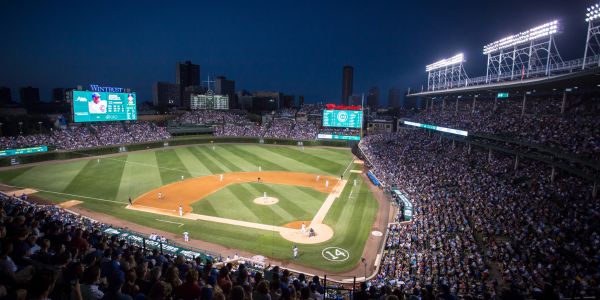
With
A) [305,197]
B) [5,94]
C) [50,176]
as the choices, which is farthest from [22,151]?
[5,94]

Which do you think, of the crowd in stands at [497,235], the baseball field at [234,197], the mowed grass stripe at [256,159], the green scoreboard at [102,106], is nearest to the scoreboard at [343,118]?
the baseball field at [234,197]

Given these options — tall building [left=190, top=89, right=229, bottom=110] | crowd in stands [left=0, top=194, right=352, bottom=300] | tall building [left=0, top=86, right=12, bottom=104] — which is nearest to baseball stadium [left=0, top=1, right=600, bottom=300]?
crowd in stands [left=0, top=194, right=352, bottom=300]

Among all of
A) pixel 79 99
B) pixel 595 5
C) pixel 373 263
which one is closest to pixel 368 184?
pixel 373 263

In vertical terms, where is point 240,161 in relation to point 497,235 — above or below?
above

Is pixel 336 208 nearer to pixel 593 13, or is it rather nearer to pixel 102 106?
pixel 593 13

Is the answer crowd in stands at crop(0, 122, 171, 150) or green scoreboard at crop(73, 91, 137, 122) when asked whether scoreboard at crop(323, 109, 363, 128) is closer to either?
crowd in stands at crop(0, 122, 171, 150)

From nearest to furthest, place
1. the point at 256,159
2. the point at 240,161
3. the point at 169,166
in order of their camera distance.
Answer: the point at 169,166 → the point at 240,161 → the point at 256,159
